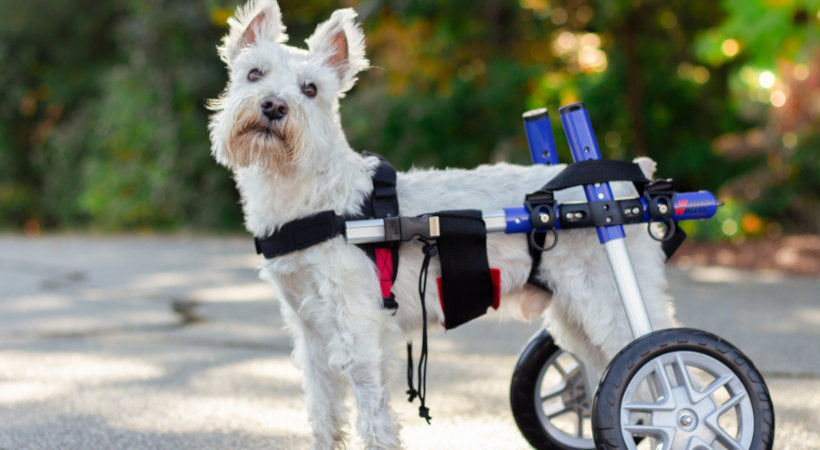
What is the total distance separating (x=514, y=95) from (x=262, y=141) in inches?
519

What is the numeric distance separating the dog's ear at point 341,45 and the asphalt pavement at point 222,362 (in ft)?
5.83

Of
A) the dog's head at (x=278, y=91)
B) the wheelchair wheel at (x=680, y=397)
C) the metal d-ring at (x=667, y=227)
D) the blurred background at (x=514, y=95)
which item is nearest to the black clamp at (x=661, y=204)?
the metal d-ring at (x=667, y=227)

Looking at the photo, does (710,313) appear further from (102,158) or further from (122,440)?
(102,158)

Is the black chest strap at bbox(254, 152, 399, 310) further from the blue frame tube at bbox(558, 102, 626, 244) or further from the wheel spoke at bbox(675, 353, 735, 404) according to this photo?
the wheel spoke at bbox(675, 353, 735, 404)

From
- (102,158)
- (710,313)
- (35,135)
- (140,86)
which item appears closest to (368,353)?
(710,313)

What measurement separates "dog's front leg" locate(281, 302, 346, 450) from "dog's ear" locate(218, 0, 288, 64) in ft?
3.63

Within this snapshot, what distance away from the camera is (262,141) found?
322 cm

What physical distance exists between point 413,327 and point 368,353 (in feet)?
1.18

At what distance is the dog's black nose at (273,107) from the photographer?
3207mm

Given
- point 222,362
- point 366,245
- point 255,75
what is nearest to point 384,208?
point 366,245

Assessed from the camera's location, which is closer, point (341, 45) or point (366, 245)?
point (366, 245)

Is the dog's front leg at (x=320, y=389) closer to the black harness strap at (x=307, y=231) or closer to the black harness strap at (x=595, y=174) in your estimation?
the black harness strap at (x=307, y=231)

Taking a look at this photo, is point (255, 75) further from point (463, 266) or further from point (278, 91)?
point (463, 266)

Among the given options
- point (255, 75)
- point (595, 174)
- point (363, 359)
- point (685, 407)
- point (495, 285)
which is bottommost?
point (685, 407)
